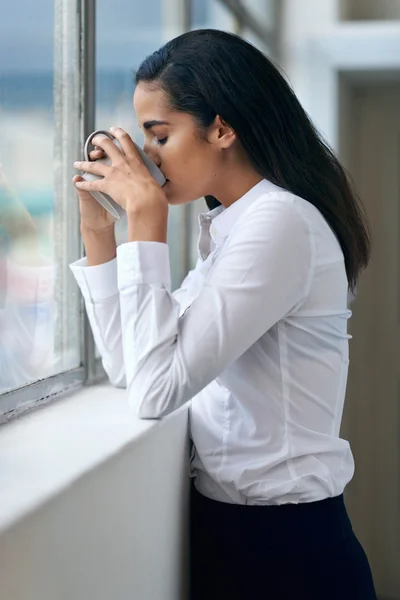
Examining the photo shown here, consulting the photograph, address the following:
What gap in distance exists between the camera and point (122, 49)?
59.1 inches

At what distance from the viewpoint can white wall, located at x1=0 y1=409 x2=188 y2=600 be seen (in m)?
0.70

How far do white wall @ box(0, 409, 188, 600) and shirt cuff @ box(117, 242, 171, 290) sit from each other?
197 millimetres

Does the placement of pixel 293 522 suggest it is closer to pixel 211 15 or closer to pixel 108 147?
pixel 108 147

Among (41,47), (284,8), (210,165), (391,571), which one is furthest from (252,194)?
(391,571)

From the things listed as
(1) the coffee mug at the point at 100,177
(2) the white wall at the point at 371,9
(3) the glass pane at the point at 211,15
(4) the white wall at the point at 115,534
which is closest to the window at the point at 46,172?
(1) the coffee mug at the point at 100,177

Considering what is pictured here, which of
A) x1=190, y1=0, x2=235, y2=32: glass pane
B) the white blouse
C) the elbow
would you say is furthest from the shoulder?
x1=190, y1=0, x2=235, y2=32: glass pane

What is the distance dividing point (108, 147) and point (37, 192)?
0.17 m

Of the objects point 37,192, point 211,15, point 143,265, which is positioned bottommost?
point 143,265

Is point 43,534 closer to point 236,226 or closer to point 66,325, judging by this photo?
point 236,226

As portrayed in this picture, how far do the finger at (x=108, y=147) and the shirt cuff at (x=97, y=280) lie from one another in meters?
0.19

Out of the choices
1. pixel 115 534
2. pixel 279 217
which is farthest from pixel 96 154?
pixel 115 534

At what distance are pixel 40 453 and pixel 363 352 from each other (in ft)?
7.26

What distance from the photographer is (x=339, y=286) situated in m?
1.06

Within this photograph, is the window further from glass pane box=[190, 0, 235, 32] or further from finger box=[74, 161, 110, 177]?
glass pane box=[190, 0, 235, 32]
